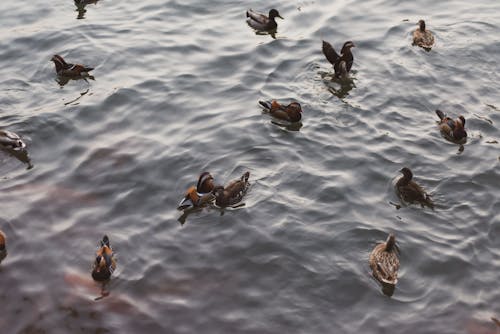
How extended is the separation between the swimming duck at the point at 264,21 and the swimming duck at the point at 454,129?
21.7 ft

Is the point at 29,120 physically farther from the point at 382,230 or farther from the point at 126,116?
the point at 382,230

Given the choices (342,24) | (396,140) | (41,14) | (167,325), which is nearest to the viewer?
(167,325)

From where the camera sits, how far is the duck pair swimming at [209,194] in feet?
A: 39.0

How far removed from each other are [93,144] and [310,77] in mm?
5261

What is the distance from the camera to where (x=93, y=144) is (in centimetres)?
1394

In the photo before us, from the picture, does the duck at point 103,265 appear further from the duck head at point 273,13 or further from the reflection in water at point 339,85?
the duck head at point 273,13

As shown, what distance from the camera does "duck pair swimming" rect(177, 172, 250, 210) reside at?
1190cm

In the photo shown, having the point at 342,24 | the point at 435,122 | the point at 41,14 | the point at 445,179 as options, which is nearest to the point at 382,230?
the point at 445,179

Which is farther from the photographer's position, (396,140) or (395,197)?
(396,140)

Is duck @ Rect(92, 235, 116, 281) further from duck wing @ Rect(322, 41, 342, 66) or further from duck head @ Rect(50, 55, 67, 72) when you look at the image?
duck wing @ Rect(322, 41, 342, 66)

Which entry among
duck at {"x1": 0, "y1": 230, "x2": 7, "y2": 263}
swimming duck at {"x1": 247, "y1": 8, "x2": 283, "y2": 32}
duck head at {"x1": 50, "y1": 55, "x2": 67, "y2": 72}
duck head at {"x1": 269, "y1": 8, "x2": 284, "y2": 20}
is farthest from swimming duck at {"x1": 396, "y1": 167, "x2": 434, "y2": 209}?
duck head at {"x1": 50, "y1": 55, "x2": 67, "y2": 72}

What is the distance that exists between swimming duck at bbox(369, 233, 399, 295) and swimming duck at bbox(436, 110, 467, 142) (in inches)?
144

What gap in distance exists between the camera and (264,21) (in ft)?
60.8

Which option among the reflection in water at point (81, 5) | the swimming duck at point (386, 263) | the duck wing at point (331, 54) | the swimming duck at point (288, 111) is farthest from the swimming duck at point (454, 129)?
the reflection in water at point (81, 5)
